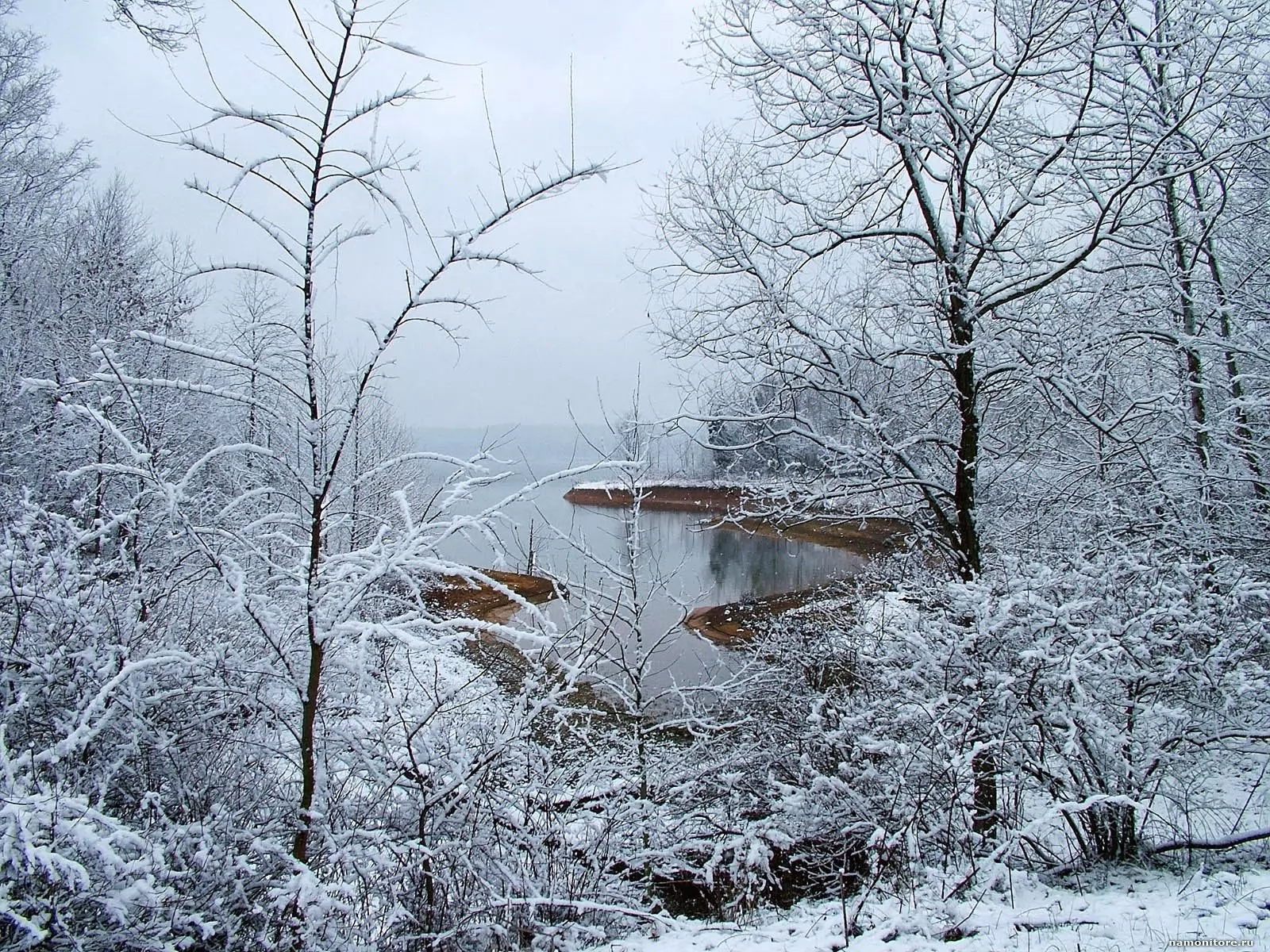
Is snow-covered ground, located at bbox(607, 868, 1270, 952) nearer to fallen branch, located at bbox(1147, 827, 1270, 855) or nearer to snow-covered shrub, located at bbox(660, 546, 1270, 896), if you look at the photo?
fallen branch, located at bbox(1147, 827, 1270, 855)

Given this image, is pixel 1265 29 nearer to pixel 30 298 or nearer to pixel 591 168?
pixel 591 168

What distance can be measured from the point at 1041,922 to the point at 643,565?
6.79m

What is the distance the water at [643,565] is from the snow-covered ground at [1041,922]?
5.63 feet

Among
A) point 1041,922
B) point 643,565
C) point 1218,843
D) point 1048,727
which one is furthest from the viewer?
point 643,565

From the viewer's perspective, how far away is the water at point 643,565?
3783mm

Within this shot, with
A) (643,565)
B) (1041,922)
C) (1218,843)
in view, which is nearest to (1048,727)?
(1218,843)

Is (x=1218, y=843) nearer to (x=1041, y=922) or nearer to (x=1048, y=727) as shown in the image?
(x=1048, y=727)

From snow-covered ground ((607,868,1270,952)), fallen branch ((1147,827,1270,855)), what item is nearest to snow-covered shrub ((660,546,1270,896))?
fallen branch ((1147,827,1270,855))

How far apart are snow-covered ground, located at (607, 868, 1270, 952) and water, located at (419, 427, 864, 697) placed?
172cm

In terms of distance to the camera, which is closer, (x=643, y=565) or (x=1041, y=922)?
(x=1041, y=922)

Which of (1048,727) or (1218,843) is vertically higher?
(1048,727)

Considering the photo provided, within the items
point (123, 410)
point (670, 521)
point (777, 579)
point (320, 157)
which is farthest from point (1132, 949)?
point (670, 521)

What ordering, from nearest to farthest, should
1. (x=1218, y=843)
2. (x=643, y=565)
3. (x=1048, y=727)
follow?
(x=1218, y=843)
(x=1048, y=727)
(x=643, y=565)

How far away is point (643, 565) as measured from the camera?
9.75 m
